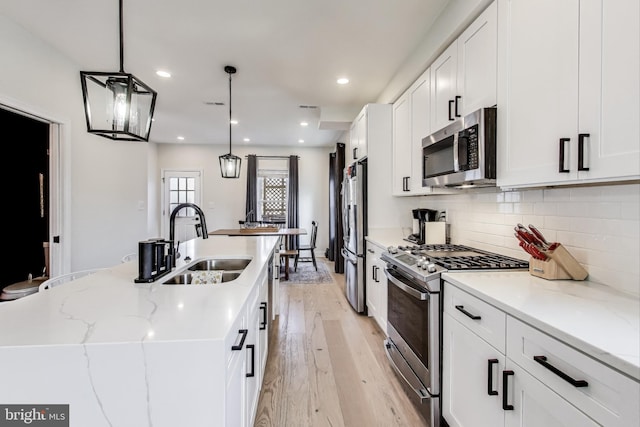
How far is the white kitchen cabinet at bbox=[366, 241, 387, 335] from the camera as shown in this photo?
2824mm

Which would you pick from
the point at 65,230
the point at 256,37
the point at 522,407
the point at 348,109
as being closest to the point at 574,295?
the point at 522,407

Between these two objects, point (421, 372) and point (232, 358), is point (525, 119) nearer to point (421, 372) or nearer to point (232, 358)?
point (421, 372)

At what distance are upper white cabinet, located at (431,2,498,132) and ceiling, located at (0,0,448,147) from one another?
40cm

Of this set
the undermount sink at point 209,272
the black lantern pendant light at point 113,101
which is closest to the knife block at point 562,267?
the undermount sink at point 209,272

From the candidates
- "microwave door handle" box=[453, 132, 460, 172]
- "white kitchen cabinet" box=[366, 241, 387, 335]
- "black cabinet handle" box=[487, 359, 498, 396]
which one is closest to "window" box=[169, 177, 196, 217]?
"white kitchen cabinet" box=[366, 241, 387, 335]

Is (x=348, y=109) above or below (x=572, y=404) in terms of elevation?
above

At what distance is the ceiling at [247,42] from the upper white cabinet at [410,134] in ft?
1.29

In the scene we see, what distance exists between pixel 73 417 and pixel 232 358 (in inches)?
16.7

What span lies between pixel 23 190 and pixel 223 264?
136 inches

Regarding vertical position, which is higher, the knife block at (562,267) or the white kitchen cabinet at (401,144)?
the white kitchen cabinet at (401,144)

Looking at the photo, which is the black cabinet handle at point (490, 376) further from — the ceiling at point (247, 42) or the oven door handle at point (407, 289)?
the ceiling at point (247, 42)

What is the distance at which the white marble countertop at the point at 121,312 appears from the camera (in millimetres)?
842

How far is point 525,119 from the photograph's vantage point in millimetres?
1417

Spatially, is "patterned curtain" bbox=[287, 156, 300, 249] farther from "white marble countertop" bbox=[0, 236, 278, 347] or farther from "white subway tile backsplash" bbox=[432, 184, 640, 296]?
"white marble countertop" bbox=[0, 236, 278, 347]
